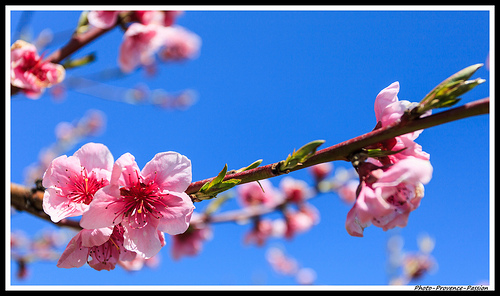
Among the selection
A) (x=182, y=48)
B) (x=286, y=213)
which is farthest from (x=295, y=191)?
(x=182, y=48)

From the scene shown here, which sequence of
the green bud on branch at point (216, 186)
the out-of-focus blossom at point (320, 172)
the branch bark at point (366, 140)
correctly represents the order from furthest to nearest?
the out-of-focus blossom at point (320, 172)
the green bud on branch at point (216, 186)
the branch bark at point (366, 140)

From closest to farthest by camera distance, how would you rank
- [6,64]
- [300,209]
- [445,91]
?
1. [445,91]
2. [6,64]
3. [300,209]

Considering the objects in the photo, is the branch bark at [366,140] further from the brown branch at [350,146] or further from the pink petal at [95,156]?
the pink petal at [95,156]

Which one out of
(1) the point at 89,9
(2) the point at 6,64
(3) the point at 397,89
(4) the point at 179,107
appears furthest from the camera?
(4) the point at 179,107

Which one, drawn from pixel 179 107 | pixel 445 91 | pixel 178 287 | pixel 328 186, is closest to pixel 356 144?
pixel 445 91

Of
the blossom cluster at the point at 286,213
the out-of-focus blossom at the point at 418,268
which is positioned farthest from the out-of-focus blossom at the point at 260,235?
the out-of-focus blossom at the point at 418,268

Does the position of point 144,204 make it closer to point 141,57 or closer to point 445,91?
point 445,91

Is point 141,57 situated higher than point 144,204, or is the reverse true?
point 141,57
